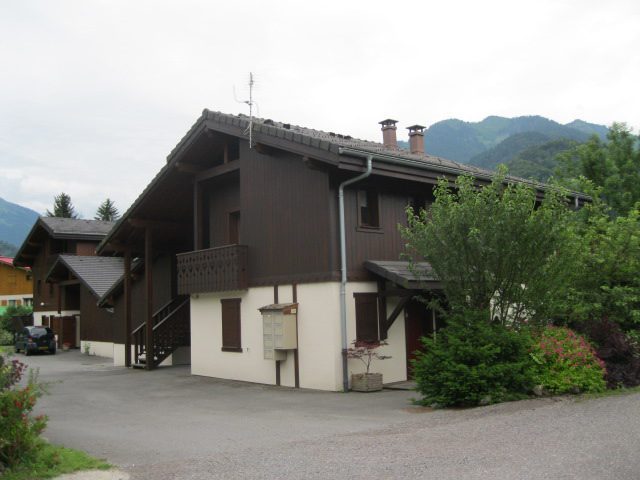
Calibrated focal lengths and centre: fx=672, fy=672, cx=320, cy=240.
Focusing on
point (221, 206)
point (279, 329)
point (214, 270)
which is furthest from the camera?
point (221, 206)

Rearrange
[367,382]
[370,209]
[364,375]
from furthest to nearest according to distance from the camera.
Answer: [370,209] → [364,375] → [367,382]

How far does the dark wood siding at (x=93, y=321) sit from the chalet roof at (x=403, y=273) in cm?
1773

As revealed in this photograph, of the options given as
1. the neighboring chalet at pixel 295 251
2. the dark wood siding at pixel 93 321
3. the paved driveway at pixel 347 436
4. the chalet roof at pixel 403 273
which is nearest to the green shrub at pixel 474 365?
the paved driveway at pixel 347 436

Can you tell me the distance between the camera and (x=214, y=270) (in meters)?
18.1

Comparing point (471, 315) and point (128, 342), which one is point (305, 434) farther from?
point (128, 342)

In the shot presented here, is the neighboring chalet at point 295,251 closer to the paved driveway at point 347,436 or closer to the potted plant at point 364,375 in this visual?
the potted plant at point 364,375

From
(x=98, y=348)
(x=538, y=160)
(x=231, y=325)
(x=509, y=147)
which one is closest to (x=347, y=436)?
(x=231, y=325)

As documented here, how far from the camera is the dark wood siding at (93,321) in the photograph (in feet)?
100.0

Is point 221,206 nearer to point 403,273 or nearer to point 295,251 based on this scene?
point 295,251

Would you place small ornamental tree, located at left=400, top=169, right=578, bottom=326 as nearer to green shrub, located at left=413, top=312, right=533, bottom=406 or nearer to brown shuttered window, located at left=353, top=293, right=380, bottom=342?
green shrub, located at left=413, top=312, right=533, bottom=406

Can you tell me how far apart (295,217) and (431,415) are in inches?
260

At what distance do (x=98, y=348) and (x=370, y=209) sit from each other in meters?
19.8

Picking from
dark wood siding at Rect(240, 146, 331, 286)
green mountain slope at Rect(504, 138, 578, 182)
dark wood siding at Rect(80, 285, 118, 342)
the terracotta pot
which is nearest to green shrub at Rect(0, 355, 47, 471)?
the terracotta pot

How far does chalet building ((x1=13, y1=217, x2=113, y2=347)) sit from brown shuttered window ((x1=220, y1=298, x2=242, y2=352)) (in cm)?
1733
